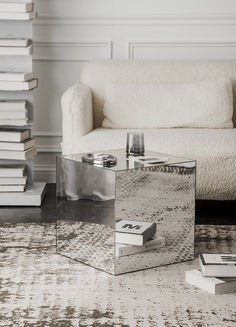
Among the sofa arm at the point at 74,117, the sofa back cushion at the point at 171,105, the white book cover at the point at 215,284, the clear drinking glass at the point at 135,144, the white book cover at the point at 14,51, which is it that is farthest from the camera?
the sofa back cushion at the point at 171,105

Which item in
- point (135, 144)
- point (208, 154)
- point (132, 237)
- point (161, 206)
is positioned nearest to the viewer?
point (132, 237)

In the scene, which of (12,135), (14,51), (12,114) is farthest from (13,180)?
(14,51)

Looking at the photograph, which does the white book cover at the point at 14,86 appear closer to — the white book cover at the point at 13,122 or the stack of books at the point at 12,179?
the white book cover at the point at 13,122

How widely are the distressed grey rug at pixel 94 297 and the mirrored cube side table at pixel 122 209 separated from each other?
0.05 m

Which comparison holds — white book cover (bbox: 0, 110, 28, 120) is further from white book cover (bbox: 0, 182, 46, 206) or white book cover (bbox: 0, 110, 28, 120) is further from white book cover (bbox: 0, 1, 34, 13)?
white book cover (bbox: 0, 1, 34, 13)

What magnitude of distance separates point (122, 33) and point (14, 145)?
109 centimetres

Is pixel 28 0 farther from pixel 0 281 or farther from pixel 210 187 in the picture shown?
pixel 0 281

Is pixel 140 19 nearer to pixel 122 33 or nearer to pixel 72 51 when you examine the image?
pixel 122 33

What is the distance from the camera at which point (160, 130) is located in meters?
3.41

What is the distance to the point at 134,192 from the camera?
2152mm

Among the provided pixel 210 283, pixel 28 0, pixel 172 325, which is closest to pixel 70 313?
pixel 172 325

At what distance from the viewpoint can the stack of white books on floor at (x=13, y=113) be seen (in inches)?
137

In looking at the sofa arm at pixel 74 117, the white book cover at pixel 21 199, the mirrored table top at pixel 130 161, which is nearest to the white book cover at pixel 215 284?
the mirrored table top at pixel 130 161

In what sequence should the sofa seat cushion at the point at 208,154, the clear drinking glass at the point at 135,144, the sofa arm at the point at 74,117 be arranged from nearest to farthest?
the clear drinking glass at the point at 135,144
the sofa seat cushion at the point at 208,154
the sofa arm at the point at 74,117
